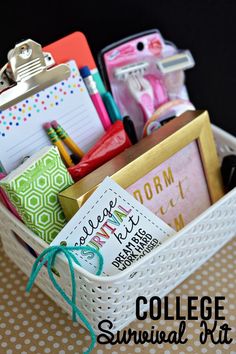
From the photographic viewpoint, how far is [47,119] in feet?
2.49

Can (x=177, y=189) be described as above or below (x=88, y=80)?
below

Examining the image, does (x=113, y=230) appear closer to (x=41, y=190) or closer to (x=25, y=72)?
(x=41, y=190)

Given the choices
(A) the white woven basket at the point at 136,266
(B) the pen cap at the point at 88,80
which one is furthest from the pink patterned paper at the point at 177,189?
(B) the pen cap at the point at 88,80

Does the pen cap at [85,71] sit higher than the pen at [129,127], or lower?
higher

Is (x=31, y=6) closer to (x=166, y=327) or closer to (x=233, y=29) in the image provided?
(x=233, y=29)

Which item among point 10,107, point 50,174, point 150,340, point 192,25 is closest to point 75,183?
point 50,174

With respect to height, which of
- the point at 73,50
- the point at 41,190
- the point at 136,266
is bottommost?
the point at 136,266

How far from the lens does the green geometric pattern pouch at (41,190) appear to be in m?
0.65

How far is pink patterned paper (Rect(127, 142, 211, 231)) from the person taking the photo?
74cm

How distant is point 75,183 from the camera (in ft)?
2.26

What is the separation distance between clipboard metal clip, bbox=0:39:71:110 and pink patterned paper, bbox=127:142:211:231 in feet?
0.67

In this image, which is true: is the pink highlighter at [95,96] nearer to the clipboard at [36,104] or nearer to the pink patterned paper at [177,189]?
the clipboard at [36,104]

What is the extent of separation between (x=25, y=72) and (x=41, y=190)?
172mm

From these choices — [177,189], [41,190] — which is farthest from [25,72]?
[177,189]
